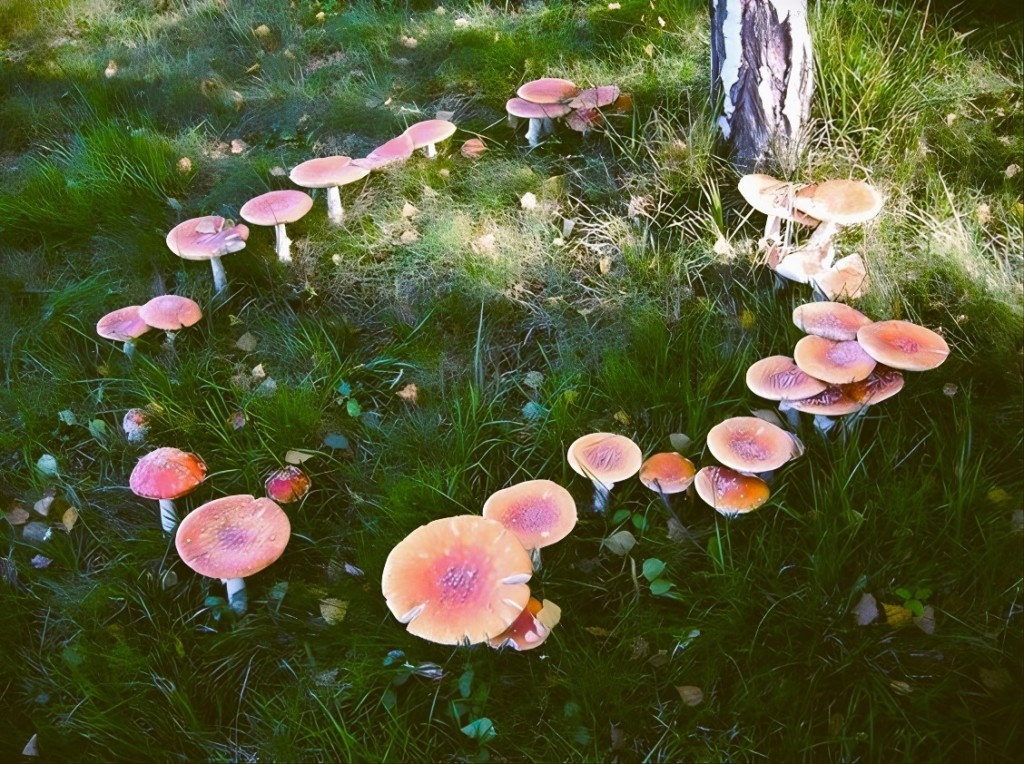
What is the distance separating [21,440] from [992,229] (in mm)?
4322

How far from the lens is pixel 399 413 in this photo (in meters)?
3.18

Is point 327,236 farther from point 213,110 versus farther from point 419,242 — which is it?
point 213,110

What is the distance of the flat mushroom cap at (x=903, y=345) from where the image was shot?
8.17ft

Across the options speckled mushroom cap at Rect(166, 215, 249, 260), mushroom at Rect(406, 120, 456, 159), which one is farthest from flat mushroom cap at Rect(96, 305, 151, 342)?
mushroom at Rect(406, 120, 456, 159)

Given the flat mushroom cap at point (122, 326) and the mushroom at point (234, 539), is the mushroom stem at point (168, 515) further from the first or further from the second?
the flat mushroom cap at point (122, 326)

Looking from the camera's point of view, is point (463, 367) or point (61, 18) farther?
point (61, 18)

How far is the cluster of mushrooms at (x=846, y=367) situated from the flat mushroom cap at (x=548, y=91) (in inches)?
83.3

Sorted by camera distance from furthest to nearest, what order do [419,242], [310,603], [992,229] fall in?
[419,242] < [992,229] < [310,603]

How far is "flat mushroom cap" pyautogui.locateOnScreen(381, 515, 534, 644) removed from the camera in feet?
6.87

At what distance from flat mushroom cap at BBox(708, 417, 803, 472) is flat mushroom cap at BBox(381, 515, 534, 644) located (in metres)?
0.76

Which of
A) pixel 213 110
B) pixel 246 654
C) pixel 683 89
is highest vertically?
pixel 683 89

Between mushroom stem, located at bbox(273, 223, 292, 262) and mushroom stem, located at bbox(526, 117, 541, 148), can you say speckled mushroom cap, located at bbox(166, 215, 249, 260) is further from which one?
mushroom stem, located at bbox(526, 117, 541, 148)

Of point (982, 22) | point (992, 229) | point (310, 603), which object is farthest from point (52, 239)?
point (982, 22)

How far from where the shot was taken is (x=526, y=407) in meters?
3.05
